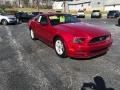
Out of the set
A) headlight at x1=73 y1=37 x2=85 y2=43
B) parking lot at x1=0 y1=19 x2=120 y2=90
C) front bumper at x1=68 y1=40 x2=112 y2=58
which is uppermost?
headlight at x1=73 y1=37 x2=85 y2=43

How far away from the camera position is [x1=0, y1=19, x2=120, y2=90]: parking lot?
5.41 meters

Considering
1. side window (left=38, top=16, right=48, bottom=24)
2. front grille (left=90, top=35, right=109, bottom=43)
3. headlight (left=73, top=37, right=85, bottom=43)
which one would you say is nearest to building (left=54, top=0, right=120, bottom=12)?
side window (left=38, top=16, right=48, bottom=24)

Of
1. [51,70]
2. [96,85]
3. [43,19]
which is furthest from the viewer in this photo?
[43,19]

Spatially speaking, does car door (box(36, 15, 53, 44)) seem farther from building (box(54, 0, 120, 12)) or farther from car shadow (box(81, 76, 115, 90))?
building (box(54, 0, 120, 12))

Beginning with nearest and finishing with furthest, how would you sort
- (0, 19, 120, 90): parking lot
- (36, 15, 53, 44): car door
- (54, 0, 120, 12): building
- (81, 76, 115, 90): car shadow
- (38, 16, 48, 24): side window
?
1. (81, 76, 115, 90): car shadow
2. (0, 19, 120, 90): parking lot
3. (36, 15, 53, 44): car door
4. (38, 16, 48, 24): side window
5. (54, 0, 120, 12): building

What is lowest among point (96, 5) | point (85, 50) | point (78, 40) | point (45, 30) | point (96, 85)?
point (96, 85)

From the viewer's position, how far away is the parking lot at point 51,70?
213 inches

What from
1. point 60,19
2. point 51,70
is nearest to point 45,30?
point 60,19

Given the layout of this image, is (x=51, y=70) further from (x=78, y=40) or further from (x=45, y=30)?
(x=45, y=30)

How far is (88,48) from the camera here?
6902 millimetres

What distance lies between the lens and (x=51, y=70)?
6.48 meters

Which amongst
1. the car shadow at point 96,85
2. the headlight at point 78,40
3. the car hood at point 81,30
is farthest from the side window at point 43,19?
the car shadow at point 96,85

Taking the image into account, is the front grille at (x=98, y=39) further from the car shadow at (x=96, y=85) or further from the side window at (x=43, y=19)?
the side window at (x=43, y=19)

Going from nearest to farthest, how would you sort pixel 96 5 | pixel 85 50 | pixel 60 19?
1. pixel 85 50
2. pixel 60 19
3. pixel 96 5
